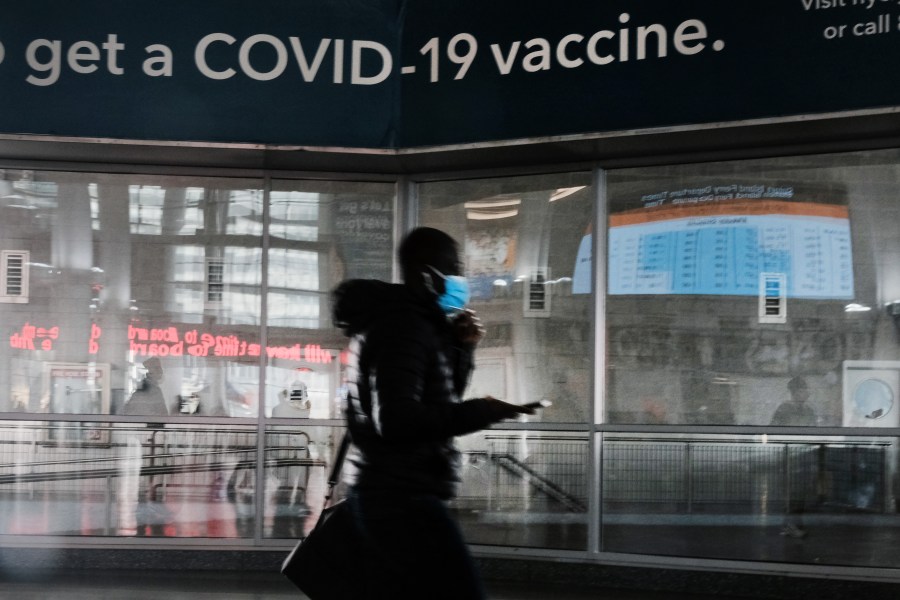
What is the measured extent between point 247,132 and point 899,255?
4143 mm

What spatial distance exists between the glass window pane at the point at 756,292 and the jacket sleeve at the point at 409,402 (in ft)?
14.3

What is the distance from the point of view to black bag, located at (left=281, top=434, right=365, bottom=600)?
10.4 ft

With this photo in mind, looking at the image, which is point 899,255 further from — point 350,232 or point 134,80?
point 134,80

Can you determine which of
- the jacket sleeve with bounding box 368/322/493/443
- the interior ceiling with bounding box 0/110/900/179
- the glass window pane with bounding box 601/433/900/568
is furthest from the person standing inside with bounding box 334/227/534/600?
the glass window pane with bounding box 601/433/900/568

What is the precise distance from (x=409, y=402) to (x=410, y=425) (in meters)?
0.06

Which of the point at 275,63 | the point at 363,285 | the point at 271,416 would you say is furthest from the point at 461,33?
the point at 363,285

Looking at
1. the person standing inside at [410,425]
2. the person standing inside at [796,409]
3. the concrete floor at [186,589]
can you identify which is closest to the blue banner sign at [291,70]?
the person standing inside at [796,409]

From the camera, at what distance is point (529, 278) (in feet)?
24.8

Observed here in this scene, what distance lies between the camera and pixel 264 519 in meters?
7.59

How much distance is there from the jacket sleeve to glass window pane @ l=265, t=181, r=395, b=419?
470 centimetres

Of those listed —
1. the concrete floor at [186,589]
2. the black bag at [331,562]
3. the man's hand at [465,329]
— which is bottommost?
the concrete floor at [186,589]

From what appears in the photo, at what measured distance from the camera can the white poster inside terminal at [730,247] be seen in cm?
684

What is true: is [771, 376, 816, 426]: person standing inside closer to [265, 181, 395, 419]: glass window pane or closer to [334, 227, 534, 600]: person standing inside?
[265, 181, 395, 419]: glass window pane

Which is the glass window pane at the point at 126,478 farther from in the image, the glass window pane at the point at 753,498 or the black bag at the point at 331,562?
the black bag at the point at 331,562
